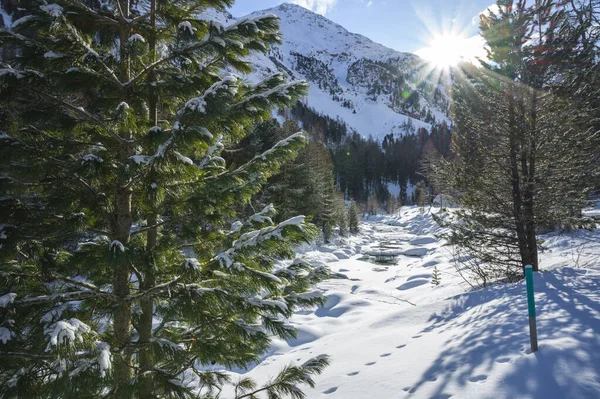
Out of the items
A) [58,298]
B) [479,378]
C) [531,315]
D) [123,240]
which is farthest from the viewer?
[531,315]

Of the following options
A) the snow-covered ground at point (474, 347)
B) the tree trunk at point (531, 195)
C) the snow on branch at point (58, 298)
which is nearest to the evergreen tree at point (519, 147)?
the tree trunk at point (531, 195)

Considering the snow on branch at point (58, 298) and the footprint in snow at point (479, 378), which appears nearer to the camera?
the snow on branch at point (58, 298)

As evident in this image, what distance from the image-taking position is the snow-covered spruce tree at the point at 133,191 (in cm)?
239

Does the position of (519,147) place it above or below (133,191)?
above

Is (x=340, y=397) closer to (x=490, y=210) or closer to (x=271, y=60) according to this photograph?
(x=490, y=210)

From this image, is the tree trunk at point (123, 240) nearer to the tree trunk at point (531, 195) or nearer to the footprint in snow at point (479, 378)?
the footprint in snow at point (479, 378)

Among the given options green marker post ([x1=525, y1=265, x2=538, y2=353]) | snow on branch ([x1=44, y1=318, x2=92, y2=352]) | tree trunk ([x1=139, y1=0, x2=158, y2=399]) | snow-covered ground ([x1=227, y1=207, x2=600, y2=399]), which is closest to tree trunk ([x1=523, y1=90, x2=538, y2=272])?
snow-covered ground ([x1=227, y1=207, x2=600, y2=399])

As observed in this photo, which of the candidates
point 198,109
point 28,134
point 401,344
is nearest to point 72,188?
point 28,134

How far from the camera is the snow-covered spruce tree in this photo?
2387 millimetres

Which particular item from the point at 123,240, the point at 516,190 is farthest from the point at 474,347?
the point at 516,190

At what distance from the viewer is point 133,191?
10.1 feet

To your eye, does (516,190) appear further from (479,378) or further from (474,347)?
(479,378)

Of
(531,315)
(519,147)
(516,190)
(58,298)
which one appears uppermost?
(519,147)

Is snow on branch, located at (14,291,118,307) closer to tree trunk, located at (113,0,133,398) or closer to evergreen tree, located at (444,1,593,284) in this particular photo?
tree trunk, located at (113,0,133,398)
